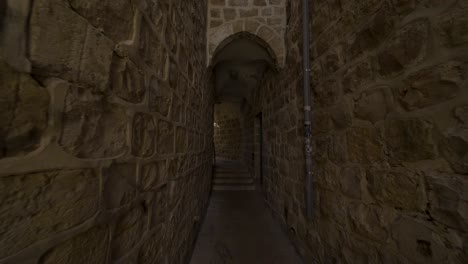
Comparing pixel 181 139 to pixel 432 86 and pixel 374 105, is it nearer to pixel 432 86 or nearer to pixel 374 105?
pixel 374 105

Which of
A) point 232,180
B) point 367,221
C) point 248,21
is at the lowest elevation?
point 232,180

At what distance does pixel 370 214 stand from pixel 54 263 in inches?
51.8

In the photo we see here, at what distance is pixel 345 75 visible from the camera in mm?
1235

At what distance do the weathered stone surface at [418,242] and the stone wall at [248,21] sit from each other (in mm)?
2277

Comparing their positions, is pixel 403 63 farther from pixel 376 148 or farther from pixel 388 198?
pixel 388 198

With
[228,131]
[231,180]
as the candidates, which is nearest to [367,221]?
[231,180]

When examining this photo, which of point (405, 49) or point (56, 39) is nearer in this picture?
point (56, 39)

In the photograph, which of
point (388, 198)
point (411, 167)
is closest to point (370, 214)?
point (388, 198)

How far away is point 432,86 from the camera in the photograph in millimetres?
738

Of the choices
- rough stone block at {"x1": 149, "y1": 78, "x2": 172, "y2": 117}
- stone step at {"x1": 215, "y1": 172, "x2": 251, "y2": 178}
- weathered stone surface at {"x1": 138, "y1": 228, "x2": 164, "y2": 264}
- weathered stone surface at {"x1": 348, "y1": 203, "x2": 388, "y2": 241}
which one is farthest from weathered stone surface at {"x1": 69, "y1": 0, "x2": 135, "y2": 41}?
stone step at {"x1": 215, "y1": 172, "x2": 251, "y2": 178}

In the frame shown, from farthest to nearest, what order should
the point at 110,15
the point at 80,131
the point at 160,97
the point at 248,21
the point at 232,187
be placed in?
the point at 232,187, the point at 248,21, the point at 160,97, the point at 110,15, the point at 80,131

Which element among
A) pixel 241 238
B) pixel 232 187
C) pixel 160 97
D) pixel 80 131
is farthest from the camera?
pixel 232 187

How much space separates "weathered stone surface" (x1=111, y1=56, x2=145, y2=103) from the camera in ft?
2.11

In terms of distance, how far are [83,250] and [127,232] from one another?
0.22 metres
